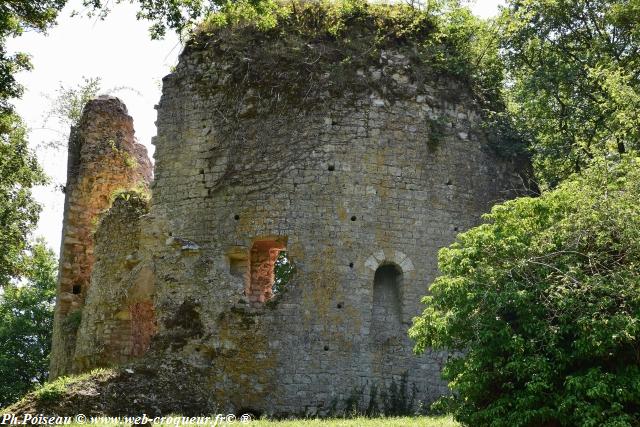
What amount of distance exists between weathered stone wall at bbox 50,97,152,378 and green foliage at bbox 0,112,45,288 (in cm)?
131

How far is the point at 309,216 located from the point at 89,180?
655 centimetres

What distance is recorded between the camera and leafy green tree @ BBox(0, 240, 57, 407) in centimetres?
2636

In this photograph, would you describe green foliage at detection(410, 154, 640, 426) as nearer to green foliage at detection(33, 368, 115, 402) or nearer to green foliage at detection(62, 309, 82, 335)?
green foliage at detection(33, 368, 115, 402)

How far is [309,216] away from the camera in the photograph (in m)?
14.3

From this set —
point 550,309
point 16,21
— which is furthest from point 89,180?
point 550,309

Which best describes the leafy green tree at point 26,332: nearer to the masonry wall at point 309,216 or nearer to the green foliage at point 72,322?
the green foliage at point 72,322

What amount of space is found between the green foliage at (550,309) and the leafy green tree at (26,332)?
58.7 feet

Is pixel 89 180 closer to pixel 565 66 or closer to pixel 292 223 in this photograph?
pixel 292 223

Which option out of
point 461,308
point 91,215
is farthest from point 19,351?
point 461,308

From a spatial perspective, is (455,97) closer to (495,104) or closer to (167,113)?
(495,104)

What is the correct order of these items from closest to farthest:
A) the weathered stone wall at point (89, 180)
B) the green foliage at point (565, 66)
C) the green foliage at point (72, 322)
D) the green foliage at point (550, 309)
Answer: the green foliage at point (550, 309)
the green foliage at point (565, 66)
the green foliage at point (72, 322)
the weathered stone wall at point (89, 180)

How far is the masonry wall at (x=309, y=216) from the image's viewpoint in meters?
13.7

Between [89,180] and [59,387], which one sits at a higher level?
[89,180]

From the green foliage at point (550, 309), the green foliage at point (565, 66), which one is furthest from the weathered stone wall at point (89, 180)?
the green foliage at point (550, 309)
